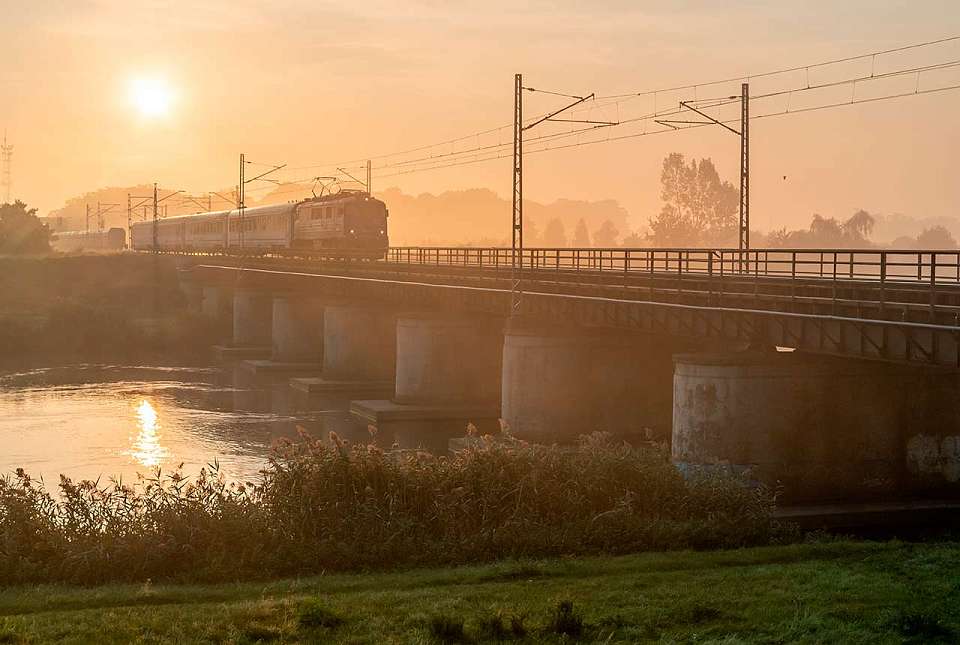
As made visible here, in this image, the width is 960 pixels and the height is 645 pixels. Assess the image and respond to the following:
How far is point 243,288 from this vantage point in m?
87.8

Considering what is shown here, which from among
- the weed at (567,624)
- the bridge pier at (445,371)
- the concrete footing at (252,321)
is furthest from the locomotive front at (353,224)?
the weed at (567,624)

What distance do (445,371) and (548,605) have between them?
119ft

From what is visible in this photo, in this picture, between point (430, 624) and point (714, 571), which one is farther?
point (714, 571)

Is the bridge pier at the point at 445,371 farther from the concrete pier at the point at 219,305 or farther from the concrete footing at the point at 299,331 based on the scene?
the concrete pier at the point at 219,305

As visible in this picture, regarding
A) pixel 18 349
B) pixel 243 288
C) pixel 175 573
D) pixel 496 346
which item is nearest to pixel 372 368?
pixel 496 346

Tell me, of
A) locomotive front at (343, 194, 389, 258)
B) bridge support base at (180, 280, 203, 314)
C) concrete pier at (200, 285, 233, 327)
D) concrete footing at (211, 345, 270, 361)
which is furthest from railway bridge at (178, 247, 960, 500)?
bridge support base at (180, 280, 203, 314)

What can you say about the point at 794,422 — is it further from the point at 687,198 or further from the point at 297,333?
the point at 687,198

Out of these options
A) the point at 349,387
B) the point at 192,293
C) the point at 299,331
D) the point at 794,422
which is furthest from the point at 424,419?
the point at 192,293

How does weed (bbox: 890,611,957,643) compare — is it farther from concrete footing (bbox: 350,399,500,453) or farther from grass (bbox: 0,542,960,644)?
concrete footing (bbox: 350,399,500,453)

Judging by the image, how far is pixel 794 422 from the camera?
32.6 metres

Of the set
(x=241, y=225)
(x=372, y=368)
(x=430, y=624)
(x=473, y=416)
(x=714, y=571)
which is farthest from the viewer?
(x=241, y=225)

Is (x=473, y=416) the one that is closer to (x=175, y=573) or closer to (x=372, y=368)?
(x=372, y=368)

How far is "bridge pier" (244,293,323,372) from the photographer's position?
76.2m

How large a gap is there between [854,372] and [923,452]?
2.93m
